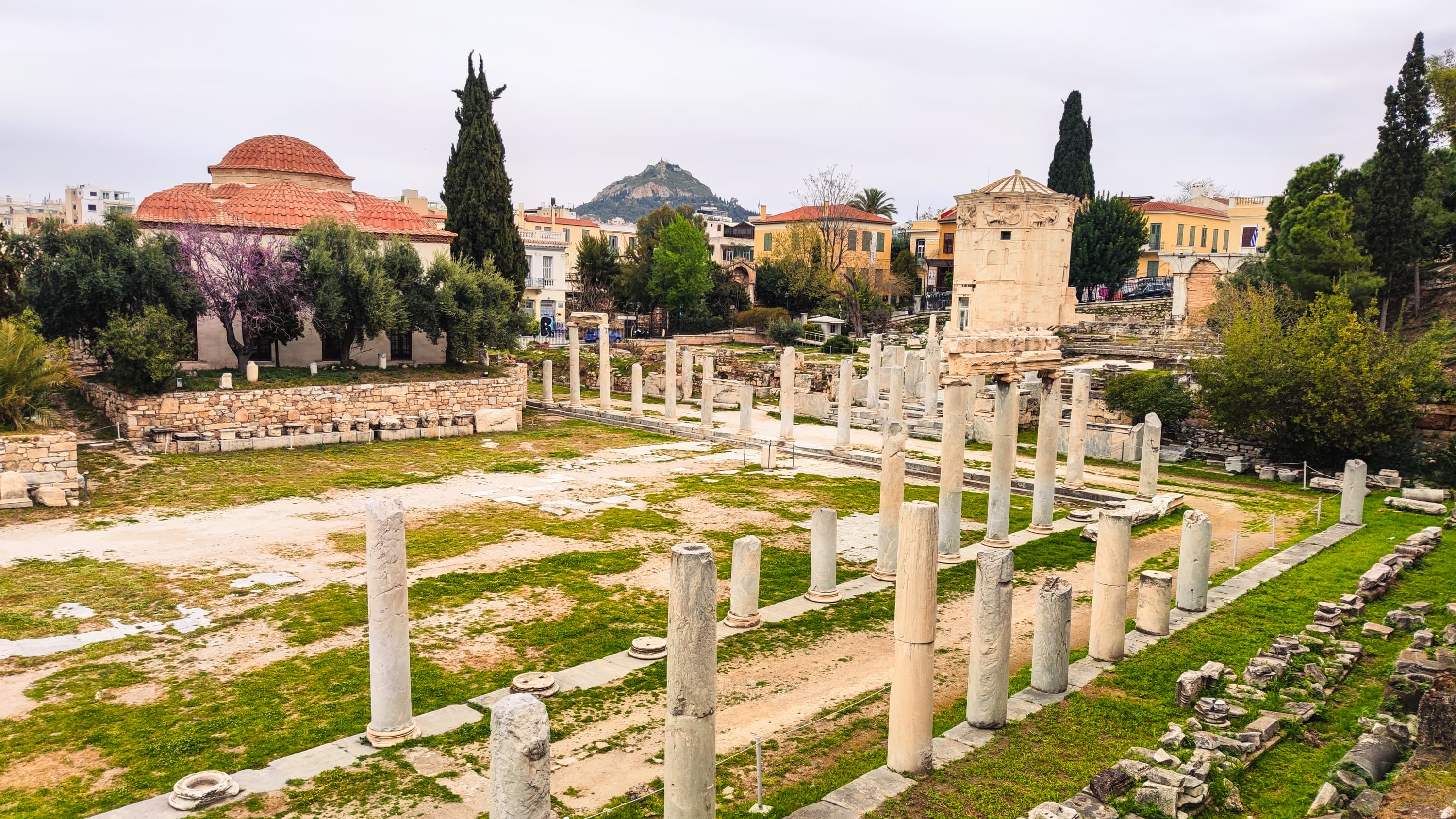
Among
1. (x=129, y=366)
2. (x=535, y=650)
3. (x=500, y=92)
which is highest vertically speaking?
(x=500, y=92)

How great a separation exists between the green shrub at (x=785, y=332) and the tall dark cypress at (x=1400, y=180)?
974 inches

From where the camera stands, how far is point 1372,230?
30234mm

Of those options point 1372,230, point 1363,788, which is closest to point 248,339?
point 1363,788

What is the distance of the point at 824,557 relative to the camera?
13164 millimetres

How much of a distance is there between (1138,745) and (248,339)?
88.2 ft

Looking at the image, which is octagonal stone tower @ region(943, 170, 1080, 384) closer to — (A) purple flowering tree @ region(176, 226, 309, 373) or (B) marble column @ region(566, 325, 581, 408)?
(B) marble column @ region(566, 325, 581, 408)

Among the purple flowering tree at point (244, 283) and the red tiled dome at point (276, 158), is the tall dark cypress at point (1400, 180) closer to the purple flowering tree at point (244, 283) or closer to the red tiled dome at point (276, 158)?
the purple flowering tree at point (244, 283)

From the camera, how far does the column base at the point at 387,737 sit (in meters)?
8.62

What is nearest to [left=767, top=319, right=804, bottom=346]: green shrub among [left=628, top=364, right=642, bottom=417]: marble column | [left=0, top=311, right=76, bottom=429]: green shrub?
[left=628, top=364, right=642, bottom=417]: marble column

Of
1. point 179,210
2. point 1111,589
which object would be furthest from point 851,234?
point 1111,589

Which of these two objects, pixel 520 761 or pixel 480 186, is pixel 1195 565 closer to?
pixel 520 761

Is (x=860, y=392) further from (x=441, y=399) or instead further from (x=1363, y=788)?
(x=1363, y=788)

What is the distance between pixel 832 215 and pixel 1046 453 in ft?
149

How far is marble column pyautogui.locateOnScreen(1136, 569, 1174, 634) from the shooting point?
11336 mm
